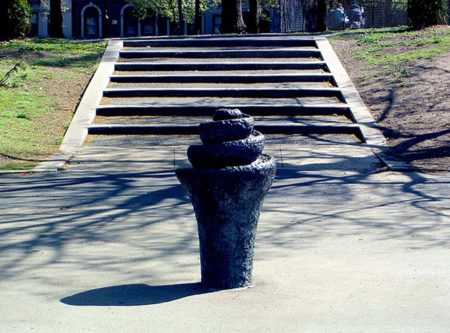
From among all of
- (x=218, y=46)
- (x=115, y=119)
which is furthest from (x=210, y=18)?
(x=115, y=119)

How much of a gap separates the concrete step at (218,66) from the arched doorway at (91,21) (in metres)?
49.8

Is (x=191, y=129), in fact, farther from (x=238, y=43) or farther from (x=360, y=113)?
(x=238, y=43)

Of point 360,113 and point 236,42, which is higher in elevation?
point 236,42

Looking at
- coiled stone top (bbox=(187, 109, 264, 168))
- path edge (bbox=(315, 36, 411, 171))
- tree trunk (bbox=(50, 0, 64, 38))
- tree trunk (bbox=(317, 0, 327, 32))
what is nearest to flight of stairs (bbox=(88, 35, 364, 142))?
path edge (bbox=(315, 36, 411, 171))

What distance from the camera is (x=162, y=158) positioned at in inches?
484

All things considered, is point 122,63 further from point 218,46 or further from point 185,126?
point 185,126

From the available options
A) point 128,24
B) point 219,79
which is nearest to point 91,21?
point 128,24

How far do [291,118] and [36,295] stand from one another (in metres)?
9.13

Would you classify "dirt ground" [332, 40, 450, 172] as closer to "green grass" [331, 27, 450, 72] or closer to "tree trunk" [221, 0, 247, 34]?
"green grass" [331, 27, 450, 72]

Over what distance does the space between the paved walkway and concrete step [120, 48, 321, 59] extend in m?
6.90

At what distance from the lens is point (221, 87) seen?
16.4 meters

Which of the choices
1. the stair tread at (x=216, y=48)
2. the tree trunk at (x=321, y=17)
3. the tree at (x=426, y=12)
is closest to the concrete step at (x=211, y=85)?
the stair tread at (x=216, y=48)

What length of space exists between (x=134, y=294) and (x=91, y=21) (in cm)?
6309

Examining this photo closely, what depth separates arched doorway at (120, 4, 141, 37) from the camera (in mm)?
66375
